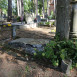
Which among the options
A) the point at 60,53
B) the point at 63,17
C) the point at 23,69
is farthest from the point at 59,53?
the point at 63,17

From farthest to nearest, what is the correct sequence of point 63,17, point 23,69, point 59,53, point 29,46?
point 29,46 < point 63,17 < point 59,53 < point 23,69

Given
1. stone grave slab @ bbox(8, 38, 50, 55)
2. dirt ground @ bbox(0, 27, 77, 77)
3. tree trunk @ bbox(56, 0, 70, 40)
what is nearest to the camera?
dirt ground @ bbox(0, 27, 77, 77)

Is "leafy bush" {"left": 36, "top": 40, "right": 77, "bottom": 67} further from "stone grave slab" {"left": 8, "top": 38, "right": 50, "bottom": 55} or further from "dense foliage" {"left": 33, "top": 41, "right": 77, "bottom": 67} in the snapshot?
"stone grave slab" {"left": 8, "top": 38, "right": 50, "bottom": 55}

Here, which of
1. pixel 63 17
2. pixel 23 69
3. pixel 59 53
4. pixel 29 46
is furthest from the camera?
pixel 29 46

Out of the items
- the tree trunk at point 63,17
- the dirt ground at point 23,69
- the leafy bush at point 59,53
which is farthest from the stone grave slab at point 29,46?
the tree trunk at point 63,17

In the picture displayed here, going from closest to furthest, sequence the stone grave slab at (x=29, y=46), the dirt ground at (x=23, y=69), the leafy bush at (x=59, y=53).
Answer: the dirt ground at (x=23, y=69) < the leafy bush at (x=59, y=53) < the stone grave slab at (x=29, y=46)

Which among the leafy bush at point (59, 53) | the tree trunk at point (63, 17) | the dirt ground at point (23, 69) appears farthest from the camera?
the tree trunk at point (63, 17)

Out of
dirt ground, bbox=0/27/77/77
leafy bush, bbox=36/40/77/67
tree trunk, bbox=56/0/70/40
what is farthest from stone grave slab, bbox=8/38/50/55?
tree trunk, bbox=56/0/70/40

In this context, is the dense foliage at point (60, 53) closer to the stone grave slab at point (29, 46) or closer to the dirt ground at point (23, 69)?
the dirt ground at point (23, 69)

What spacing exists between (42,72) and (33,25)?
8.24 meters

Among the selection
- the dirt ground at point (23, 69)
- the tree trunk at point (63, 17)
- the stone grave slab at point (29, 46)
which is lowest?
the dirt ground at point (23, 69)

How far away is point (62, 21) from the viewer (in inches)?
134

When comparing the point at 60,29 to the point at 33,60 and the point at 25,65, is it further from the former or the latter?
the point at 25,65

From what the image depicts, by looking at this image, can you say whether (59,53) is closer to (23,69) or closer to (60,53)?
(60,53)
